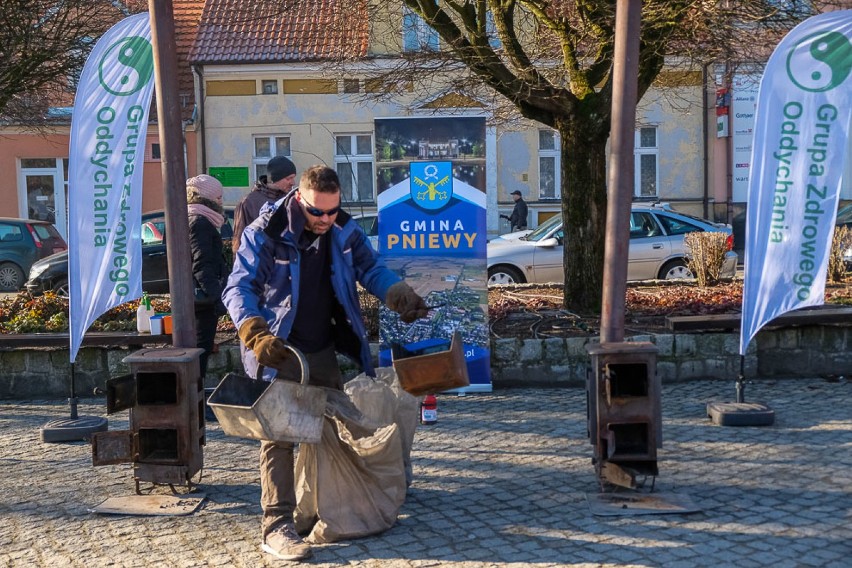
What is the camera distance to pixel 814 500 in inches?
229

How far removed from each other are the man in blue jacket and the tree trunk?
571cm

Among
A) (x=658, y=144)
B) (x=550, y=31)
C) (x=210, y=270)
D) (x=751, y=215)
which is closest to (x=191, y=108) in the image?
(x=658, y=144)

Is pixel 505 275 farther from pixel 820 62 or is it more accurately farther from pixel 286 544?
pixel 286 544

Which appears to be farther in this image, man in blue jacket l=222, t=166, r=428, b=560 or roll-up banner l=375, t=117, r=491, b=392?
roll-up banner l=375, t=117, r=491, b=392

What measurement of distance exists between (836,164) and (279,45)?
22.1 metres

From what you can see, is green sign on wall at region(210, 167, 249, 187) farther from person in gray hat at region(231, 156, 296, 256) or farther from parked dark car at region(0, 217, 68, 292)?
person in gray hat at region(231, 156, 296, 256)

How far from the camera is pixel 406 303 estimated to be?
17.5ft

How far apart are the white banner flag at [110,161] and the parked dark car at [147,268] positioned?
9147mm

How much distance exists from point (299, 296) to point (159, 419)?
131cm

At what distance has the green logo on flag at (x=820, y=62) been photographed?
7.18 m

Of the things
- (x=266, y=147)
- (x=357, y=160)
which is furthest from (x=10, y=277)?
(x=357, y=160)

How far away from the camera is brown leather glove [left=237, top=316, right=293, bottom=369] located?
4879 millimetres

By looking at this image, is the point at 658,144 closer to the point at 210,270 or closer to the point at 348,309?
the point at 210,270

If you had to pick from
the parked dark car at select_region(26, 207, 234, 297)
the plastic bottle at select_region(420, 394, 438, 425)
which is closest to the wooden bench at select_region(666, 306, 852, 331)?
the plastic bottle at select_region(420, 394, 438, 425)
